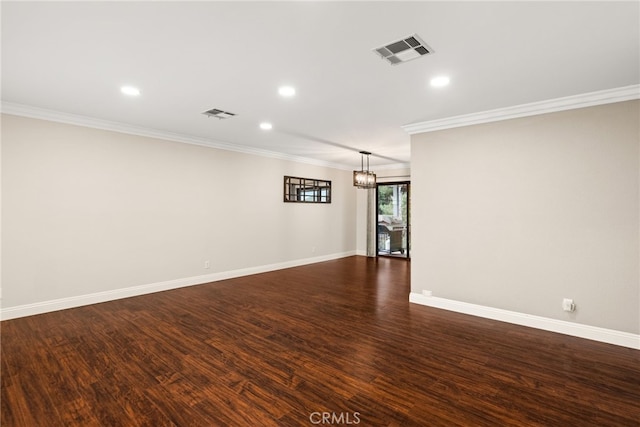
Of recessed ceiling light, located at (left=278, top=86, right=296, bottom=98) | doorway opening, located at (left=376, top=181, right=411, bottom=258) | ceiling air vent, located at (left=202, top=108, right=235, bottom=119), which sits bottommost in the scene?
doorway opening, located at (left=376, top=181, right=411, bottom=258)

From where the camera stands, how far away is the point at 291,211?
7332 mm

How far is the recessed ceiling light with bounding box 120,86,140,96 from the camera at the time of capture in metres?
3.23

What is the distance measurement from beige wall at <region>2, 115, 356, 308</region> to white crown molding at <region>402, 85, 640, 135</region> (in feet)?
11.7

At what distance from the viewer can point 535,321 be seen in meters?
3.62

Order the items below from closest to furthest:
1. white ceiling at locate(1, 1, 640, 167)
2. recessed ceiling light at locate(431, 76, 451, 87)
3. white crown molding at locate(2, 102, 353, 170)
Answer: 1. white ceiling at locate(1, 1, 640, 167)
2. recessed ceiling light at locate(431, 76, 451, 87)
3. white crown molding at locate(2, 102, 353, 170)

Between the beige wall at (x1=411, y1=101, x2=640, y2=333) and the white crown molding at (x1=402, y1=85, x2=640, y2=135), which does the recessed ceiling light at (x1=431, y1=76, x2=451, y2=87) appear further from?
the beige wall at (x1=411, y1=101, x2=640, y2=333)

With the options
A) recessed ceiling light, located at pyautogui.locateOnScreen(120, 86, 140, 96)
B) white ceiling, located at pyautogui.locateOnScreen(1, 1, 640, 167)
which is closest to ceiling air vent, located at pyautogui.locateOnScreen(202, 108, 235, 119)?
white ceiling, located at pyautogui.locateOnScreen(1, 1, 640, 167)

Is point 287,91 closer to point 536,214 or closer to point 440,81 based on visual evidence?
point 440,81

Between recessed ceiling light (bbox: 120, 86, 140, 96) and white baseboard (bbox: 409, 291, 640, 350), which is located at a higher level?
recessed ceiling light (bbox: 120, 86, 140, 96)

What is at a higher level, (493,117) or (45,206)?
(493,117)

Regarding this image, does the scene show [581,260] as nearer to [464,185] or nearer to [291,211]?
[464,185]

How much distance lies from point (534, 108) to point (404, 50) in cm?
222

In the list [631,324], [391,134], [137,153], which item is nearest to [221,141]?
[137,153]

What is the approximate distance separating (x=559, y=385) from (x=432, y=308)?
75.5 inches
